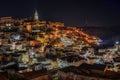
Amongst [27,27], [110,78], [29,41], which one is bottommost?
[110,78]

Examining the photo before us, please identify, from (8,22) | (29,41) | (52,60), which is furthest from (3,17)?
(52,60)

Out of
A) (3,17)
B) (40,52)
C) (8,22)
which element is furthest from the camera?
(3,17)

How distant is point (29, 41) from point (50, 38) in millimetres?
6639

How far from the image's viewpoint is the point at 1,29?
4131 centimetres

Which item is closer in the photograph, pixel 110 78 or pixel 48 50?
pixel 110 78

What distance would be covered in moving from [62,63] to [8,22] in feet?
90.5

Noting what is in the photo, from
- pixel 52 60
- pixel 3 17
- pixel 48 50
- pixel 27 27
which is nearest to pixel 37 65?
pixel 52 60

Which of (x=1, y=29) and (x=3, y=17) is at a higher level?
(x=3, y=17)

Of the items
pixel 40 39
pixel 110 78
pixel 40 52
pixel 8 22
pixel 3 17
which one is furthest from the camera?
pixel 3 17

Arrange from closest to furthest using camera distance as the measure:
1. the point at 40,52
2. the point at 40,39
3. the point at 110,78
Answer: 1. the point at 110,78
2. the point at 40,52
3. the point at 40,39

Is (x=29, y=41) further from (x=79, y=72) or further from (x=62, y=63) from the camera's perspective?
(x=79, y=72)

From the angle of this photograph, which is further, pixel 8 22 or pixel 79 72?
pixel 8 22

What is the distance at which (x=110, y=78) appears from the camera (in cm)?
1315

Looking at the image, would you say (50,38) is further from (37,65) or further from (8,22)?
(37,65)
